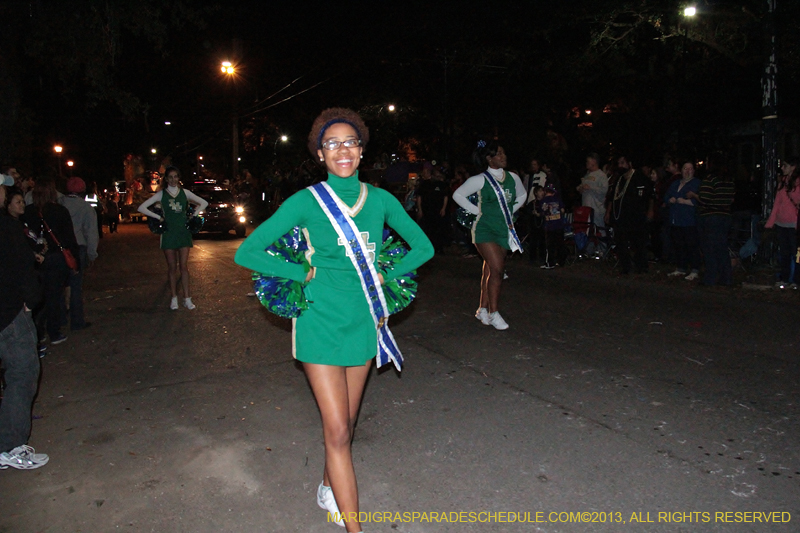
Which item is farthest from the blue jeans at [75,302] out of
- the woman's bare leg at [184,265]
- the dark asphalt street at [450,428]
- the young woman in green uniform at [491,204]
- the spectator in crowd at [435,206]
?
the spectator in crowd at [435,206]

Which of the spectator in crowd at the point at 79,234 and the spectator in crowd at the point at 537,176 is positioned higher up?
the spectator in crowd at the point at 537,176

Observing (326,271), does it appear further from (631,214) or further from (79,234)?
(631,214)

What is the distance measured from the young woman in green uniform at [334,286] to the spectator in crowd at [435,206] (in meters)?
13.0

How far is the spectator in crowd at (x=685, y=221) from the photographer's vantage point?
11508 mm

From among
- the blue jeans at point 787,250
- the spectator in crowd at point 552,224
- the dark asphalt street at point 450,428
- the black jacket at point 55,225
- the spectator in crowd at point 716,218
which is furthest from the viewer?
the spectator in crowd at point 552,224

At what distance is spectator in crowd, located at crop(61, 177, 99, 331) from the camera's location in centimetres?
853

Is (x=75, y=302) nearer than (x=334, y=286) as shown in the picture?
No

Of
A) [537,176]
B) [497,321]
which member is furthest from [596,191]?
[497,321]

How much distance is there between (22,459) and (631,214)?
10079 millimetres

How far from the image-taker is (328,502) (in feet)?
12.1

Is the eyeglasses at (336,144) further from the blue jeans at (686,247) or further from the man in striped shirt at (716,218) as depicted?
the blue jeans at (686,247)

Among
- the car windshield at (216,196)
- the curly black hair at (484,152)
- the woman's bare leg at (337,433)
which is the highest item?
the curly black hair at (484,152)

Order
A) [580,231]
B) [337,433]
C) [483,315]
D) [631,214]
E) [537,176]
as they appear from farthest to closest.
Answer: [580,231], [537,176], [631,214], [483,315], [337,433]

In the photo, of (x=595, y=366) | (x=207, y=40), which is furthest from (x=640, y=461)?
(x=207, y=40)
